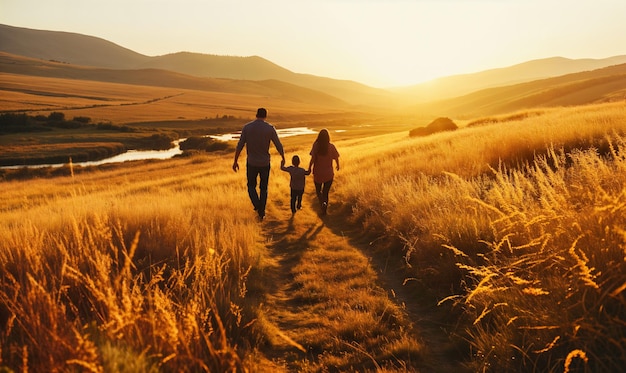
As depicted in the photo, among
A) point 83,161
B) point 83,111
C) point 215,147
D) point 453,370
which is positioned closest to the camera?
point 453,370

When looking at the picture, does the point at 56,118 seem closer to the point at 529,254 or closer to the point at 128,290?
the point at 128,290

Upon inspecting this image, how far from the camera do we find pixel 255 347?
3758 mm

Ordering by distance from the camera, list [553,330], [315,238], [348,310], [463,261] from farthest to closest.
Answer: [315,238] < [463,261] < [348,310] < [553,330]

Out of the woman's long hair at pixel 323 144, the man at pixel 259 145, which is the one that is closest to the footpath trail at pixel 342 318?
the man at pixel 259 145

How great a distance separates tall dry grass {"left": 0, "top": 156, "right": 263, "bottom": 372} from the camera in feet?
8.95

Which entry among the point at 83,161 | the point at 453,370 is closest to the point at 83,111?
the point at 83,161

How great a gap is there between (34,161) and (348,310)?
49.5 meters

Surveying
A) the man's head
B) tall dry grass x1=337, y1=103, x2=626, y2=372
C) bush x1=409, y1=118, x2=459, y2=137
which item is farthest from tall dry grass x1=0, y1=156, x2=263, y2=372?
bush x1=409, y1=118, x2=459, y2=137

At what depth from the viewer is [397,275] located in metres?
6.29

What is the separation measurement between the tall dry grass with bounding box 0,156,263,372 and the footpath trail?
43 cm

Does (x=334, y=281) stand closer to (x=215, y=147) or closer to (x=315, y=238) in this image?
(x=315, y=238)

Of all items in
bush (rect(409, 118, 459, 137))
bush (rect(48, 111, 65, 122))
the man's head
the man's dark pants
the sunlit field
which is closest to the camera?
the sunlit field

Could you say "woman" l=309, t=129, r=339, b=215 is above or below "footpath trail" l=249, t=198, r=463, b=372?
above

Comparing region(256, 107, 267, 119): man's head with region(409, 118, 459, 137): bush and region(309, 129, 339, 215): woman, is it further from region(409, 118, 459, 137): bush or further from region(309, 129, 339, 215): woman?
region(409, 118, 459, 137): bush
